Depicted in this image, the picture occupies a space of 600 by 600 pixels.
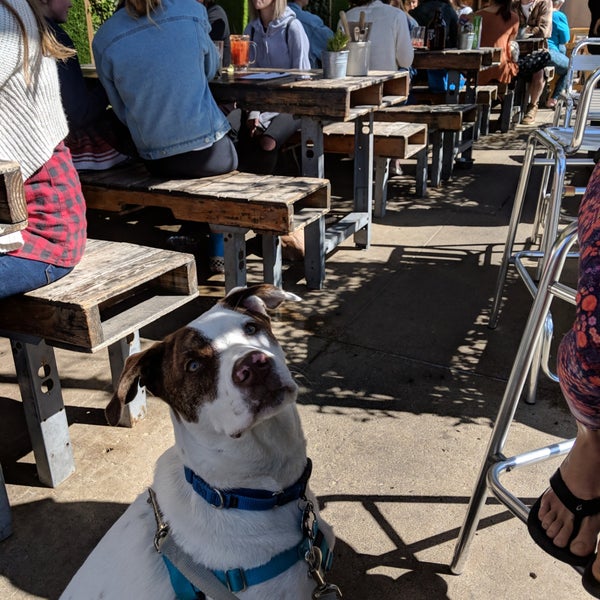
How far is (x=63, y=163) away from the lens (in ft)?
9.04

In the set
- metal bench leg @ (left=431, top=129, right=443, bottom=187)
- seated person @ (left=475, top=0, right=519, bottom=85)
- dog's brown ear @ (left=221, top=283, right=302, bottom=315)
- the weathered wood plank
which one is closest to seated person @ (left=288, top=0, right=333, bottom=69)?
metal bench leg @ (left=431, top=129, right=443, bottom=187)

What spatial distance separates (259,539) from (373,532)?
966mm

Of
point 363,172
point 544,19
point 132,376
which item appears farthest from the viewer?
point 544,19

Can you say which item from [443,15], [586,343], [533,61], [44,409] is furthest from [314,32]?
[586,343]

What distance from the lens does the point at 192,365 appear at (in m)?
1.91

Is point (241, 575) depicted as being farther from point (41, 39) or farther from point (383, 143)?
point (383, 143)

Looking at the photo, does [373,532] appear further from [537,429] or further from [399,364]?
[399,364]

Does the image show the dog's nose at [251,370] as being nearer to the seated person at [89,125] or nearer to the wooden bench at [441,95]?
the seated person at [89,125]

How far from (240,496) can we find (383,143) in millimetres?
4523

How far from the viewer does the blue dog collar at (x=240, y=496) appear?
1.86 meters

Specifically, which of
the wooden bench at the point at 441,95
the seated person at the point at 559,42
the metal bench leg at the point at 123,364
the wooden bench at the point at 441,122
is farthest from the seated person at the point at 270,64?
the seated person at the point at 559,42

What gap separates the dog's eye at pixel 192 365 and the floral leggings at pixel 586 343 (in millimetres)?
1008

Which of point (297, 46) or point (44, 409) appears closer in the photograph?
point (44, 409)

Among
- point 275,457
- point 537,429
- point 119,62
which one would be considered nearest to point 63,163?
point 119,62
